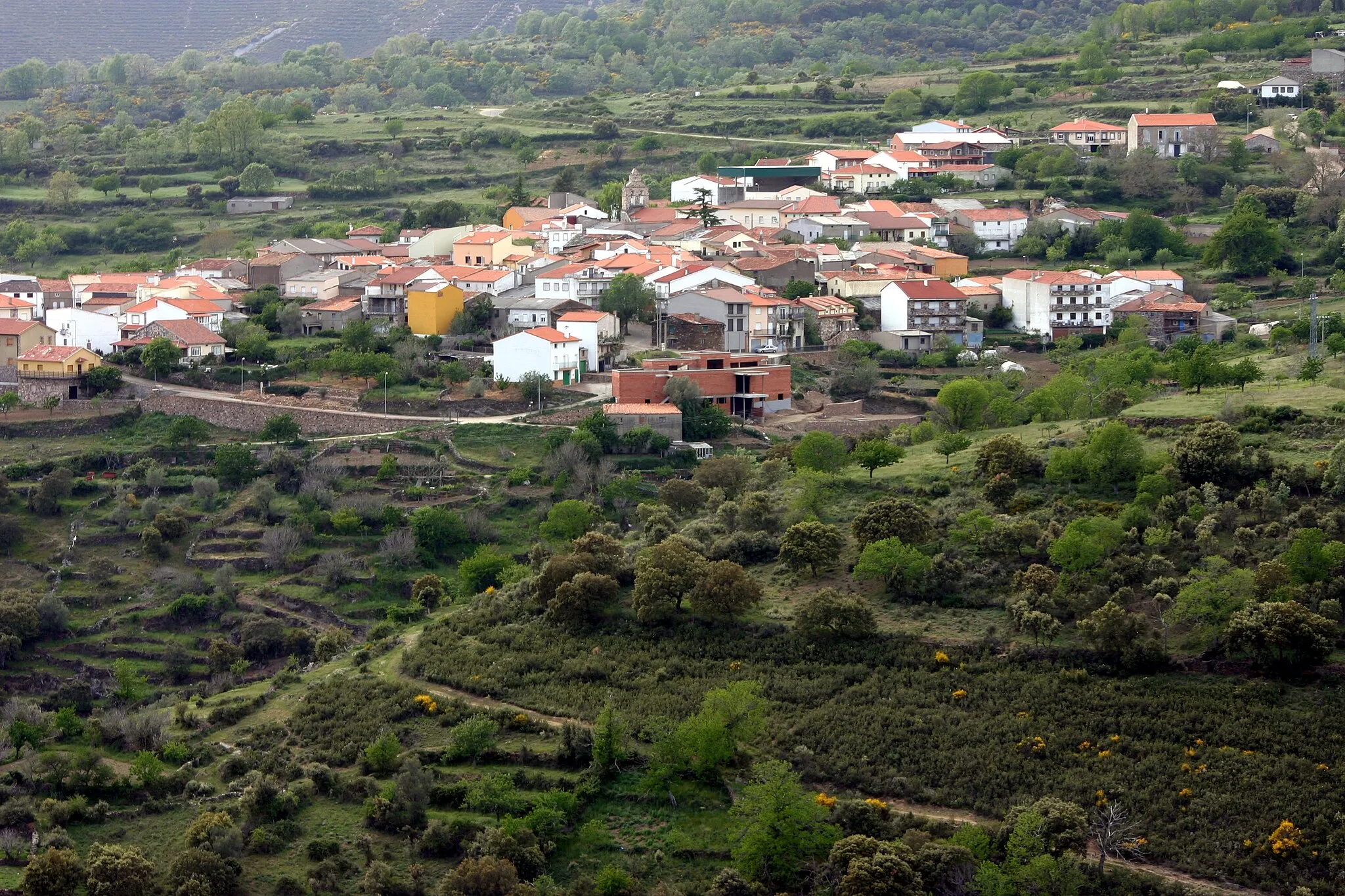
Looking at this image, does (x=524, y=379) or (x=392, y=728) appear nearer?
(x=392, y=728)

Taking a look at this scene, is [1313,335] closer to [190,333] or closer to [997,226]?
[997,226]

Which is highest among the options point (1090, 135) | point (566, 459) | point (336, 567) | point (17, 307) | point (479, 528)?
point (1090, 135)

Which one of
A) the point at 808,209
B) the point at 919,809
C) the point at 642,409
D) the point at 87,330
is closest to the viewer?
the point at 919,809

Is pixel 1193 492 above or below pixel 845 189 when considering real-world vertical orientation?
below

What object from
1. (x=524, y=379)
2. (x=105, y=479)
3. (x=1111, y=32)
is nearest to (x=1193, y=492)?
(x=524, y=379)

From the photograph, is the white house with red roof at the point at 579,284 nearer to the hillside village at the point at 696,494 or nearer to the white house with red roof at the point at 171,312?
the hillside village at the point at 696,494

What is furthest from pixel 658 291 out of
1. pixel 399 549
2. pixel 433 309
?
pixel 399 549

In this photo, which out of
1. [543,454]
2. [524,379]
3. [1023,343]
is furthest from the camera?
[1023,343]

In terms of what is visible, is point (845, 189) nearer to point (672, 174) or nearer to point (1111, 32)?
point (672, 174)
